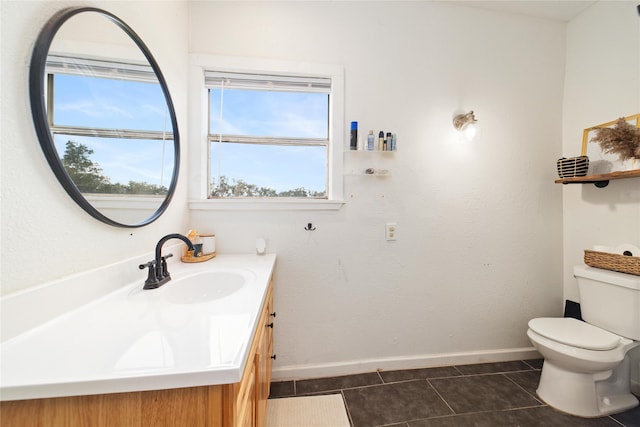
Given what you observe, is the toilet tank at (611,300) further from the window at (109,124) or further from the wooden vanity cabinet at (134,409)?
the window at (109,124)

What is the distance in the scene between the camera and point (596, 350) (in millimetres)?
1200

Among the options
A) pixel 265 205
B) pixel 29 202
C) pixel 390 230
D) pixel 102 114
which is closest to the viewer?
pixel 29 202

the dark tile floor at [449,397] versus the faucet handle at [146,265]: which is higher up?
the faucet handle at [146,265]

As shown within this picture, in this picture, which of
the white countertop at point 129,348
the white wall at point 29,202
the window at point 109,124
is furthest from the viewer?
the window at point 109,124

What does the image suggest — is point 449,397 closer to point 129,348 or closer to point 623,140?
point 129,348

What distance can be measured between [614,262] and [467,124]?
122cm

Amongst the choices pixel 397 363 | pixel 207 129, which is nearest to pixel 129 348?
pixel 207 129

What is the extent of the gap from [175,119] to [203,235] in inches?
28.2

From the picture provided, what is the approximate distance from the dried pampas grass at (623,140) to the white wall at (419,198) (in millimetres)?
407

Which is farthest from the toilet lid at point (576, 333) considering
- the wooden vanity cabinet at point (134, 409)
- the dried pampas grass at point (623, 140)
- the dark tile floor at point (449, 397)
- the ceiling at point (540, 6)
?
the ceiling at point (540, 6)

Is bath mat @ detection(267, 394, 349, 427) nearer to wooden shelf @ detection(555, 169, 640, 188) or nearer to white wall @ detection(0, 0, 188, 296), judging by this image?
white wall @ detection(0, 0, 188, 296)

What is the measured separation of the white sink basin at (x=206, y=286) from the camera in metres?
1.01

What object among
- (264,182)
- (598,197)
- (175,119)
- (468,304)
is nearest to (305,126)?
(264,182)

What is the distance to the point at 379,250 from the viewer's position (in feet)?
5.40
